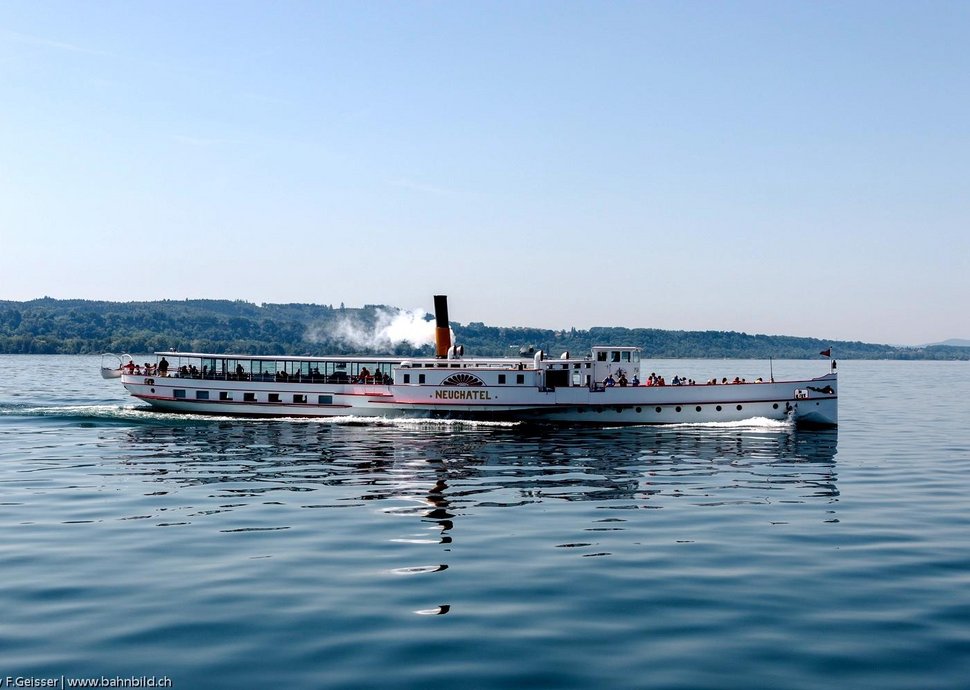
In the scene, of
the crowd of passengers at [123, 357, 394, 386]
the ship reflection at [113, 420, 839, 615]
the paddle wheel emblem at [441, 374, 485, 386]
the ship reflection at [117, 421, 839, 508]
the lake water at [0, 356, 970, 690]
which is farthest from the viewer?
the crowd of passengers at [123, 357, 394, 386]

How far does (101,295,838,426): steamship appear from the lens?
6031cm

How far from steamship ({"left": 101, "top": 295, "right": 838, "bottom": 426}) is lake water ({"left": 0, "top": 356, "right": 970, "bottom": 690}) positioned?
15931 millimetres

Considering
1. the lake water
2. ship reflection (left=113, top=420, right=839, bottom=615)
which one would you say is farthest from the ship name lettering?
the lake water

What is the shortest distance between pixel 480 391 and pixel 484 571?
4137cm

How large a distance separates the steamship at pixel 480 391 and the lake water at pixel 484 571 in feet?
52.3

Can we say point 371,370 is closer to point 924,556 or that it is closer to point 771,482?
point 771,482

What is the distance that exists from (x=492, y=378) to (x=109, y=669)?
48.3 meters

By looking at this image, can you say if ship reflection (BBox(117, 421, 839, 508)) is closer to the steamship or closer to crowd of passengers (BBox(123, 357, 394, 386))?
the steamship

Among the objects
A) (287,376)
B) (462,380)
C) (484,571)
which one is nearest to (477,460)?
(462,380)

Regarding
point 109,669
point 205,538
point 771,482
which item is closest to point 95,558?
point 205,538

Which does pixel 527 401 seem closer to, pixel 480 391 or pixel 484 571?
pixel 480 391

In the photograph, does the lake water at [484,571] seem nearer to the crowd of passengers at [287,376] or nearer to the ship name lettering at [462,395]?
the ship name lettering at [462,395]

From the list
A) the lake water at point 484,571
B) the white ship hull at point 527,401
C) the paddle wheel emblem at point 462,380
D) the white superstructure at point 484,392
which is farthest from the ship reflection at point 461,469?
the paddle wheel emblem at point 462,380

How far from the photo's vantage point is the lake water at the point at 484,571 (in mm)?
14969
